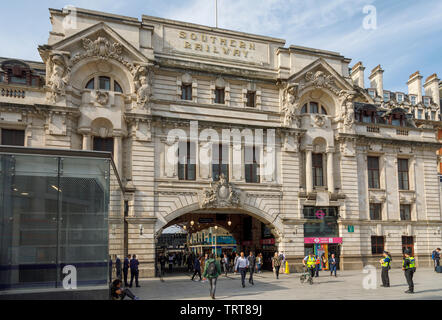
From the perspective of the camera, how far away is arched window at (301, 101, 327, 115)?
37656mm

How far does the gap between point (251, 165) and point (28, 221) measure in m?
21.5

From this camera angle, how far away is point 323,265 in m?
36.4

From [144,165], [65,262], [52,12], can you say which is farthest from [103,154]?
[52,12]

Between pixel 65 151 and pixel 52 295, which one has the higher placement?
pixel 65 151

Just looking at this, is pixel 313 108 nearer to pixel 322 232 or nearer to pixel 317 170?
pixel 317 170

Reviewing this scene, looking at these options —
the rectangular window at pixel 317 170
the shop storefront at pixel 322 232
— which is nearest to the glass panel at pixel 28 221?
the shop storefront at pixel 322 232

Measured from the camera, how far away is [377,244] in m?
37.9

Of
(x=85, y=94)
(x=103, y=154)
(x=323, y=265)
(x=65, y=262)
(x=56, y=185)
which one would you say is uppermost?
(x=85, y=94)

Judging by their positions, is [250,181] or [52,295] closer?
[52,295]

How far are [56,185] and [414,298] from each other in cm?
1544

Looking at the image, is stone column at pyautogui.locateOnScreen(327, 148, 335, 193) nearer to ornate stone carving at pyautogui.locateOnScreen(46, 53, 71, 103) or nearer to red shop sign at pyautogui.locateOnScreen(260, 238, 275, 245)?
red shop sign at pyautogui.locateOnScreen(260, 238, 275, 245)

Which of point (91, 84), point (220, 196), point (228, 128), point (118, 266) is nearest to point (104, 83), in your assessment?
point (91, 84)

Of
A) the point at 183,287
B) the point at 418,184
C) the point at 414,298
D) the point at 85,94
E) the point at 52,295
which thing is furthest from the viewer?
the point at 418,184
